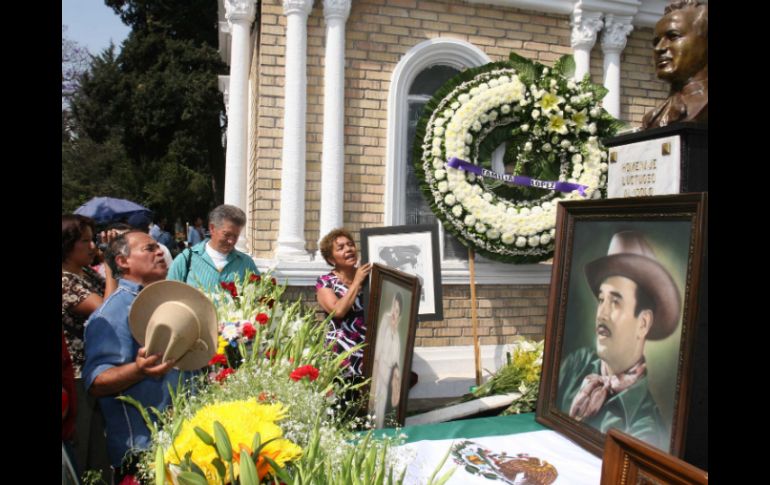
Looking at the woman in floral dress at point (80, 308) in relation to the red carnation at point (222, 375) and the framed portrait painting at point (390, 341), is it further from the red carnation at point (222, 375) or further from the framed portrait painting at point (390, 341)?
the framed portrait painting at point (390, 341)

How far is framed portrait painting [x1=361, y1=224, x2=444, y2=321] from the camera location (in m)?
4.88

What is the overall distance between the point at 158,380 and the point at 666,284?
2.04m

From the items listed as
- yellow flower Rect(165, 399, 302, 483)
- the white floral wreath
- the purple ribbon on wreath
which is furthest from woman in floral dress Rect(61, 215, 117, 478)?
the purple ribbon on wreath

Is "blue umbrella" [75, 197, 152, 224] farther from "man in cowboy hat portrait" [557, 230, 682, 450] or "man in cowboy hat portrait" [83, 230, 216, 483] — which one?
"man in cowboy hat portrait" [557, 230, 682, 450]

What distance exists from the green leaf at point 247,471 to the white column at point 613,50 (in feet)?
23.4

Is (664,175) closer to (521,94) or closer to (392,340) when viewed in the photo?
(392,340)

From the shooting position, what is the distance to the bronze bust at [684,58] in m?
2.85

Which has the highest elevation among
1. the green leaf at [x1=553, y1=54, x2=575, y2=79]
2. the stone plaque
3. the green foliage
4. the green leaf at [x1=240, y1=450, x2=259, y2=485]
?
the green leaf at [x1=553, y1=54, x2=575, y2=79]

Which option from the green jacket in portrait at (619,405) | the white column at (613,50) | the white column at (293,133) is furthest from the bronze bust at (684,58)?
the white column at (613,50)

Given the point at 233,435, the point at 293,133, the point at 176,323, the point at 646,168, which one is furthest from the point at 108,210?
the point at 233,435

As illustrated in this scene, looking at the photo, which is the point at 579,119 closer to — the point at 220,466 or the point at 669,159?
the point at 669,159

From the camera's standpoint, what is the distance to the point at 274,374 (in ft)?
7.55

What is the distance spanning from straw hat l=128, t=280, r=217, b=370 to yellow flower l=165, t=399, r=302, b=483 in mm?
495

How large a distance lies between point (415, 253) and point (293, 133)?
7.45ft
